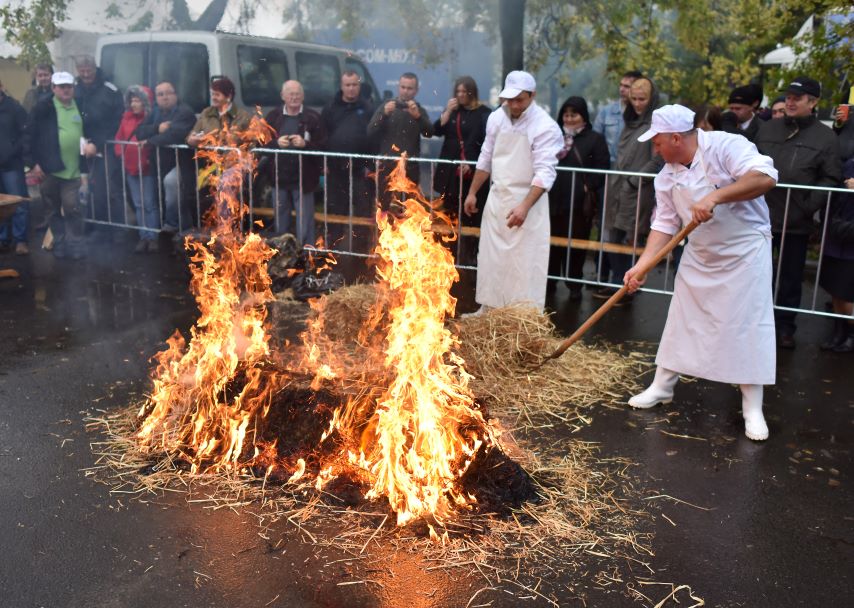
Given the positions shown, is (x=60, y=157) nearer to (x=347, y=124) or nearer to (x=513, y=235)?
(x=347, y=124)

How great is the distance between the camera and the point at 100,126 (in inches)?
422

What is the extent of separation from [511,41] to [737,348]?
8327 millimetres

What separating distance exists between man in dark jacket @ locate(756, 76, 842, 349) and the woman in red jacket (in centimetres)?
715

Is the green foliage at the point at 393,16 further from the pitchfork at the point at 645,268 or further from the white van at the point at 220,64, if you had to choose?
the pitchfork at the point at 645,268

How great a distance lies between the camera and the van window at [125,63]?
11547 millimetres

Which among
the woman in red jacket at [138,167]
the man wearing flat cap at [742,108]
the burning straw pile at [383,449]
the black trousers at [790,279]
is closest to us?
the burning straw pile at [383,449]

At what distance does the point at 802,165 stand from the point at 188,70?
7.68 m

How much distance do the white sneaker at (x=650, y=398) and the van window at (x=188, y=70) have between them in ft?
24.7

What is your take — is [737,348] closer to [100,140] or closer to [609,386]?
[609,386]

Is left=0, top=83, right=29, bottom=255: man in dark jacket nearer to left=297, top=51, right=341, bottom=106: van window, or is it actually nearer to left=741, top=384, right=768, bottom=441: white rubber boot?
left=297, top=51, right=341, bottom=106: van window

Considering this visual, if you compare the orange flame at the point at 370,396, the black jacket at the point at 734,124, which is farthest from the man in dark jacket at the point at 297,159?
the black jacket at the point at 734,124

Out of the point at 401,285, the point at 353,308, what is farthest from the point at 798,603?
the point at 353,308

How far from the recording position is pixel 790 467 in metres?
4.82

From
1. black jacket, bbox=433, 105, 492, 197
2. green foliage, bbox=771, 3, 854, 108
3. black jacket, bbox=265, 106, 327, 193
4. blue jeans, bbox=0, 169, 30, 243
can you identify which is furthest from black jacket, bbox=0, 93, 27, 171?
green foliage, bbox=771, 3, 854, 108
